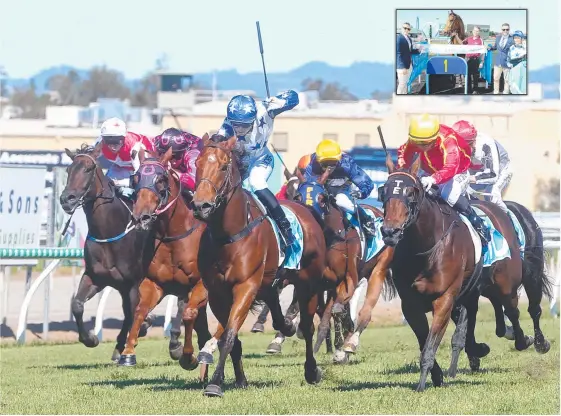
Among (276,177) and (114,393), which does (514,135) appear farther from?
(114,393)

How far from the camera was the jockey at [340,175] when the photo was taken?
41.7 feet

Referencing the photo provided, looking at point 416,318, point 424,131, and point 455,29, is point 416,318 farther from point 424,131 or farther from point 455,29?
point 455,29

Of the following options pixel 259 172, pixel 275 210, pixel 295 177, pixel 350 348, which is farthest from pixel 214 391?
pixel 295 177

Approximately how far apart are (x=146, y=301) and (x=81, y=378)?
938 millimetres

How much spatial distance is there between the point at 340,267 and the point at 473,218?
180 centimetres

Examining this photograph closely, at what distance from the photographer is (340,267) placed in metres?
12.4

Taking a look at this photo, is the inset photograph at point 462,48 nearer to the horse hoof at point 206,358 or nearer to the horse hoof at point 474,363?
the horse hoof at point 474,363

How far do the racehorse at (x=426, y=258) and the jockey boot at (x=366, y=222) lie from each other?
2290mm

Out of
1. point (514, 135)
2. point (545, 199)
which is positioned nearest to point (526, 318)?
point (514, 135)

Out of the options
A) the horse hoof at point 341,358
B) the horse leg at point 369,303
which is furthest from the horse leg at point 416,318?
Result: the horse hoof at point 341,358

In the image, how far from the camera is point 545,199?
167 feet

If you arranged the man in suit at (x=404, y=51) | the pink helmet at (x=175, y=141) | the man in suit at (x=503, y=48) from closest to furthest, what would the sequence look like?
the pink helmet at (x=175, y=141), the man in suit at (x=404, y=51), the man in suit at (x=503, y=48)

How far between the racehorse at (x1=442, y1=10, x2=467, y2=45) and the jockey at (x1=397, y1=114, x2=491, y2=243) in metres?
7.30

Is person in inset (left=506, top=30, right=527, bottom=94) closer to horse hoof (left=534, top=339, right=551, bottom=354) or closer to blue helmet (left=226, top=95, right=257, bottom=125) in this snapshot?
horse hoof (left=534, top=339, right=551, bottom=354)
